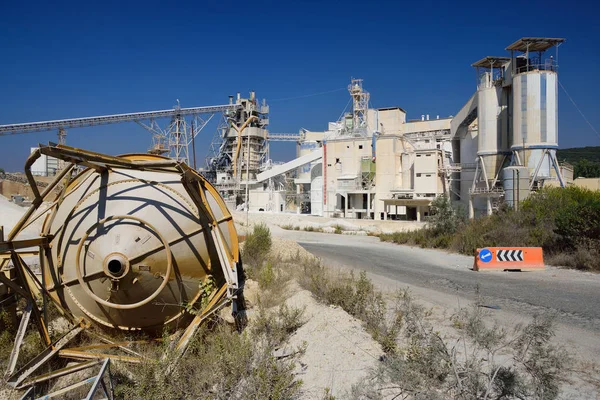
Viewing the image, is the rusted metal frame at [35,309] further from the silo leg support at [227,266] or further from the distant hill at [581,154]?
the distant hill at [581,154]

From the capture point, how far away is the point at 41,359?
17.4 feet

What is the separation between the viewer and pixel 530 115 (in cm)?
2809

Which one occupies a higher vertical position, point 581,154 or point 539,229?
point 581,154

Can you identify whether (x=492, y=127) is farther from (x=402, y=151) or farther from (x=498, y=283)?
(x=498, y=283)

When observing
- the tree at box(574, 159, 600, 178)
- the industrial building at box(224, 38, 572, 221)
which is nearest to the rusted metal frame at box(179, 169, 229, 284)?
the industrial building at box(224, 38, 572, 221)

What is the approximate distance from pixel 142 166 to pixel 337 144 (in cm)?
4414

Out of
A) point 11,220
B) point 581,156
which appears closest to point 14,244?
point 11,220

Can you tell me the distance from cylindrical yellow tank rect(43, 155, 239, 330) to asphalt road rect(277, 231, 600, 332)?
195 inches

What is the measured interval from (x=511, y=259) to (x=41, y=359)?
53.3 feet

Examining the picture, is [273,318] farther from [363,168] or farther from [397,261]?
[363,168]

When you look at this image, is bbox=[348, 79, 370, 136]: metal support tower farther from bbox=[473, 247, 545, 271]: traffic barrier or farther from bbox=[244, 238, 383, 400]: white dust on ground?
bbox=[244, 238, 383, 400]: white dust on ground

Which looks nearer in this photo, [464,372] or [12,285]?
[464,372]

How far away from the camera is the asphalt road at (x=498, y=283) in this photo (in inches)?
400

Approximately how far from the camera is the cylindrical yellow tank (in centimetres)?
563
